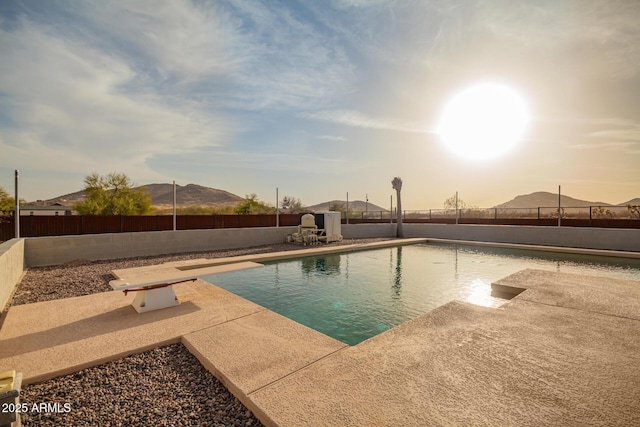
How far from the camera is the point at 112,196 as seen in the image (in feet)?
57.9

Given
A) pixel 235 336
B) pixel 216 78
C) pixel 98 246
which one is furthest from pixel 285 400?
pixel 216 78

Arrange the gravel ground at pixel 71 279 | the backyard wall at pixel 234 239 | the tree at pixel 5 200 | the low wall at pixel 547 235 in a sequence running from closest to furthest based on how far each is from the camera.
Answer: the gravel ground at pixel 71 279 < the backyard wall at pixel 234 239 < the low wall at pixel 547 235 < the tree at pixel 5 200

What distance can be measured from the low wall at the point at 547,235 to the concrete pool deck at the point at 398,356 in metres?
8.03

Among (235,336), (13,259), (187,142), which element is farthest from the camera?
(187,142)

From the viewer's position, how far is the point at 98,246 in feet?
26.0

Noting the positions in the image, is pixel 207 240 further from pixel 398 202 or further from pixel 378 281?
pixel 398 202

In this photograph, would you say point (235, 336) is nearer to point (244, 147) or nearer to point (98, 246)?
point (98, 246)

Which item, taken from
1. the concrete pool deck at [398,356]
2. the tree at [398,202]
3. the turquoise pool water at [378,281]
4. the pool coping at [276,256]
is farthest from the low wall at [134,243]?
the tree at [398,202]

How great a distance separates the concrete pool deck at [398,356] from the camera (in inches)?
72.8

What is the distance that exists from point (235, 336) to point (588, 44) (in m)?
10.7

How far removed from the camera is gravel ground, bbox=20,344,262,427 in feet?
6.15

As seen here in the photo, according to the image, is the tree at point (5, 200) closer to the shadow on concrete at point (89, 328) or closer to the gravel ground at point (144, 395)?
the shadow on concrete at point (89, 328)

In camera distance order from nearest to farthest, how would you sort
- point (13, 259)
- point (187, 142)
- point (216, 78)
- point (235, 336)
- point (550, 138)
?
point (235, 336) < point (13, 259) < point (216, 78) < point (550, 138) < point (187, 142)

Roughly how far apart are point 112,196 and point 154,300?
57.2ft
